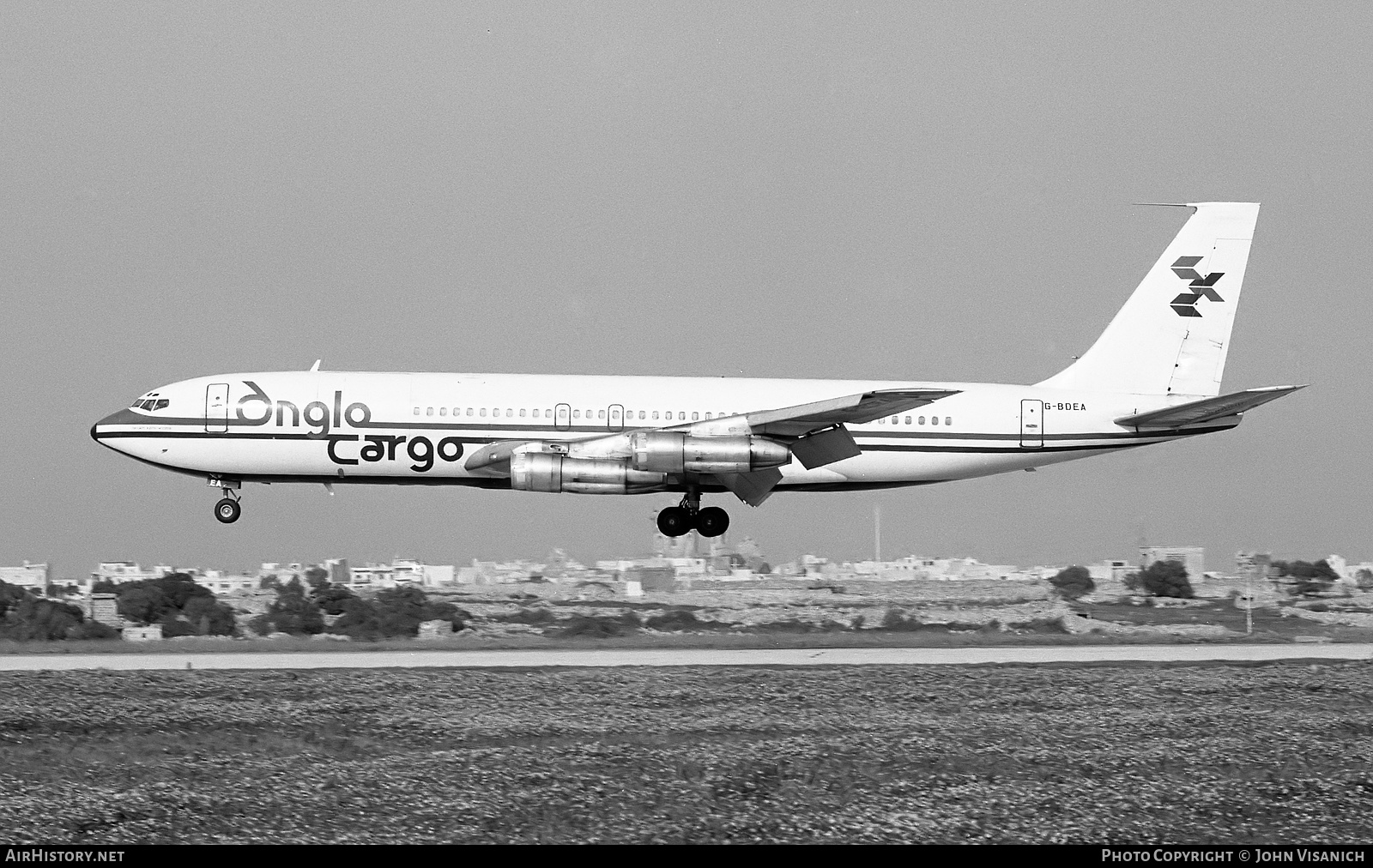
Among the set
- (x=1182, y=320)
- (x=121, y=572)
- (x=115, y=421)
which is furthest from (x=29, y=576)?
(x=1182, y=320)

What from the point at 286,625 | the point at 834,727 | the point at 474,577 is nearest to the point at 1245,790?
the point at 834,727

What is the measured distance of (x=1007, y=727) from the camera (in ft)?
78.1

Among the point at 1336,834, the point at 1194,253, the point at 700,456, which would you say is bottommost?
the point at 1336,834

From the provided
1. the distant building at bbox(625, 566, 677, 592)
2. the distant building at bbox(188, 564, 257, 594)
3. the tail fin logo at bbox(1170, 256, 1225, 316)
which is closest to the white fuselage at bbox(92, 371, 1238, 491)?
the tail fin logo at bbox(1170, 256, 1225, 316)

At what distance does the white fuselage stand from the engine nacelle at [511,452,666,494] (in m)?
1.41

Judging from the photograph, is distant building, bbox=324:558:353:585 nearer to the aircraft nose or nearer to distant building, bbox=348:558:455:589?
distant building, bbox=348:558:455:589

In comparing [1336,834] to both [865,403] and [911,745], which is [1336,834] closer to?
[911,745]

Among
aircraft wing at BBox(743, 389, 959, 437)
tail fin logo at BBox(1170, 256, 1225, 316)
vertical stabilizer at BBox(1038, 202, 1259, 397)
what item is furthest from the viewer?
tail fin logo at BBox(1170, 256, 1225, 316)

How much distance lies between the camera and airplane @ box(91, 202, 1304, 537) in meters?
37.0

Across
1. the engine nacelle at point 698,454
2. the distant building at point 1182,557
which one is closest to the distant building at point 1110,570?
the distant building at point 1182,557

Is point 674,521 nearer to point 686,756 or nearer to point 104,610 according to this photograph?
point 686,756

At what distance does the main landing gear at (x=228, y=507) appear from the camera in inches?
1577

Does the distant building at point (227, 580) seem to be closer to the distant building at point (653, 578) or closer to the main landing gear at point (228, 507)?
the distant building at point (653, 578)
